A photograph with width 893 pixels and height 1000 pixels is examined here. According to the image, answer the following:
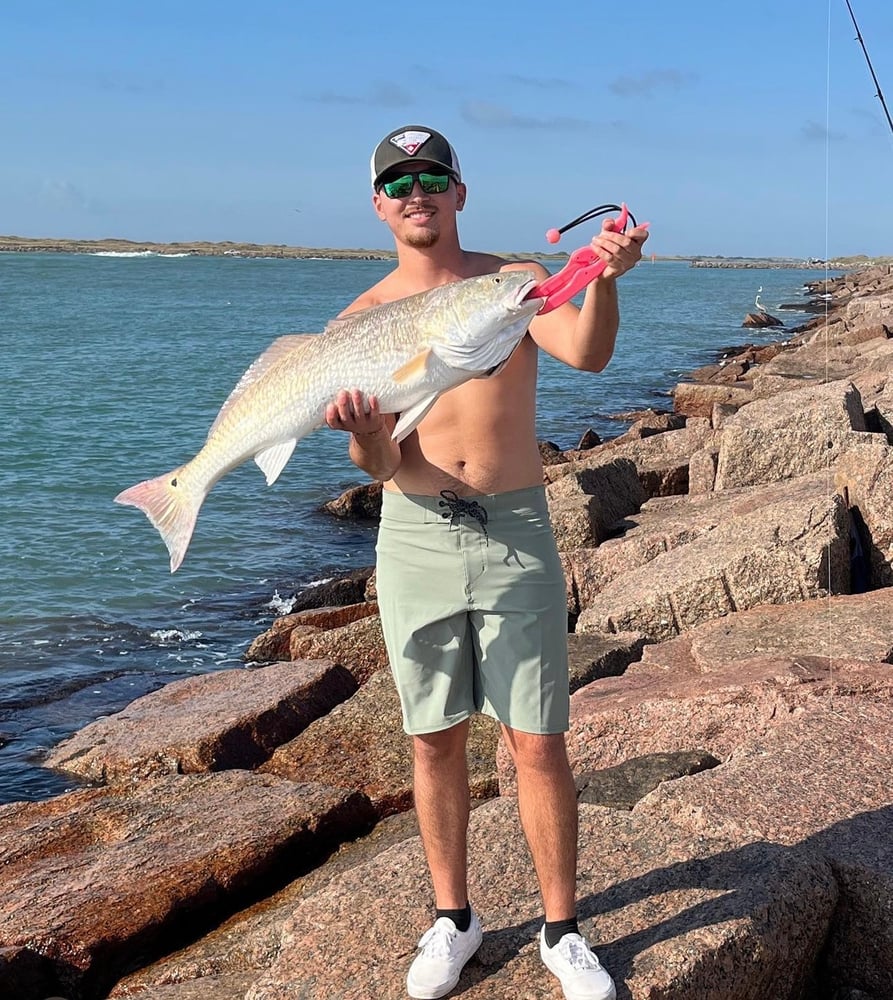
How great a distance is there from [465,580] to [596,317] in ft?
3.07

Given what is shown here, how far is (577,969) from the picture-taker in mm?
3521

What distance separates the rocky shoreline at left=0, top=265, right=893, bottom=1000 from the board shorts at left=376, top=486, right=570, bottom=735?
0.82m

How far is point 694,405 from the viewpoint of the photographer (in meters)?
21.0

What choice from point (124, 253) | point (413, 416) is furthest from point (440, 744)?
point (124, 253)

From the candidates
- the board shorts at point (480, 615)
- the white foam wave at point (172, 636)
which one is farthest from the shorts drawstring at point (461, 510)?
the white foam wave at point (172, 636)

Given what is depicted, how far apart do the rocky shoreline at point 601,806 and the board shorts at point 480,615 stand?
32.1 inches

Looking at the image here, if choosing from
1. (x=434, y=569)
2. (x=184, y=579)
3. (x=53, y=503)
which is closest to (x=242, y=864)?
(x=434, y=569)

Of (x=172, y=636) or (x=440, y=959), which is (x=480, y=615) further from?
(x=172, y=636)

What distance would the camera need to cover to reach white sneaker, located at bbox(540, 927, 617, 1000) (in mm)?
3455

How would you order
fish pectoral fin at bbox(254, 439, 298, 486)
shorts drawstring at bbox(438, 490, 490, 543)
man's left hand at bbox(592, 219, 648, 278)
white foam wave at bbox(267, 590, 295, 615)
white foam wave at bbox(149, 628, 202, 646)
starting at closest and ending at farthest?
man's left hand at bbox(592, 219, 648, 278)
shorts drawstring at bbox(438, 490, 490, 543)
fish pectoral fin at bbox(254, 439, 298, 486)
white foam wave at bbox(149, 628, 202, 646)
white foam wave at bbox(267, 590, 295, 615)

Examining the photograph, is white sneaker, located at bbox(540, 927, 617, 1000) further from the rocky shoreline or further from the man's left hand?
the man's left hand

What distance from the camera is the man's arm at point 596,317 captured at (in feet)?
11.2

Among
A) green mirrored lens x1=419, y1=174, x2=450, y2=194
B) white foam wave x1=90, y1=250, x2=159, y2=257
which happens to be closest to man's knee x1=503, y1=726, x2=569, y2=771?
green mirrored lens x1=419, y1=174, x2=450, y2=194

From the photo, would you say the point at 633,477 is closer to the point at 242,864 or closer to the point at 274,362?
the point at 242,864
